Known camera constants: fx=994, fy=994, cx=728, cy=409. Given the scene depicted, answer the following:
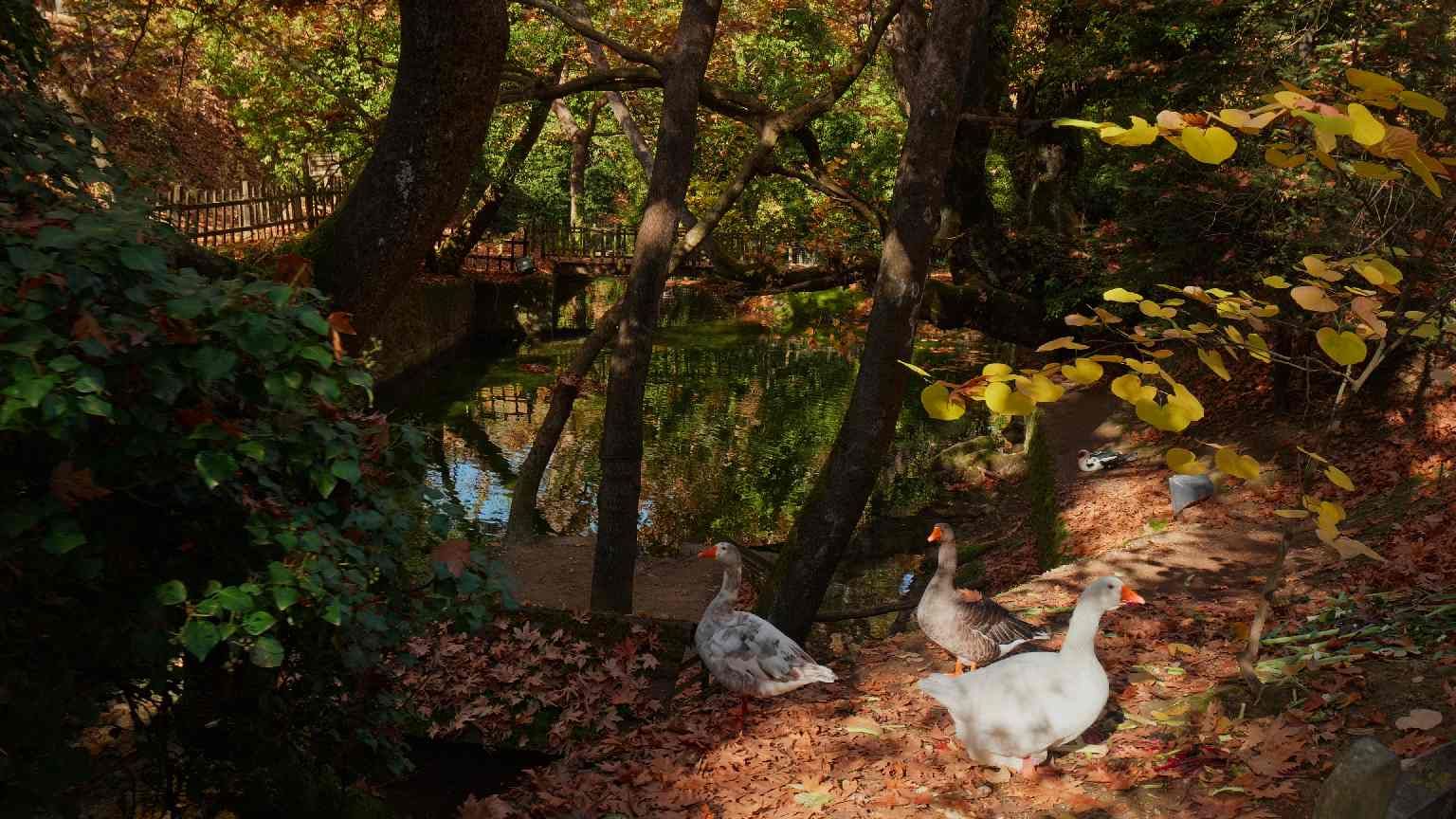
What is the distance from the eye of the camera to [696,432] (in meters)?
21.4

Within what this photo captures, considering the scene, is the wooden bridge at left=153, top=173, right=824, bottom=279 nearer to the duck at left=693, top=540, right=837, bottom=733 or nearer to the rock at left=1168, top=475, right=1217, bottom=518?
the rock at left=1168, top=475, right=1217, bottom=518

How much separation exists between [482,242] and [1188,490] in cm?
2978

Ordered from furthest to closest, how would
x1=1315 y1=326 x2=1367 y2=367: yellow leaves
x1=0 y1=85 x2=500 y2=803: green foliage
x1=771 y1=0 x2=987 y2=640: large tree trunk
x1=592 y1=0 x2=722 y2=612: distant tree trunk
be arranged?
1. x1=592 y1=0 x2=722 y2=612: distant tree trunk
2. x1=771 y1=0 x2=987 y2=640: large tree trunk
3. x1=1315 y1=326 x2=1367 y2=367: yellow leaves
4. x1=0 y1=85 x2=500 y2=803: green foliage

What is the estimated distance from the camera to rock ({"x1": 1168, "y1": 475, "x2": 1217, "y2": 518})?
1191cm

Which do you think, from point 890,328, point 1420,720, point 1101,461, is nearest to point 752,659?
point 890,328

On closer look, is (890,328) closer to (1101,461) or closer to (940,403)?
(940,403)

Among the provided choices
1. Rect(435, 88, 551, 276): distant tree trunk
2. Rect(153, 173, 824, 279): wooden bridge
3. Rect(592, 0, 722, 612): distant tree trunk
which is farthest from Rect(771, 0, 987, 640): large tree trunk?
Rect(435, 88, 551, 276): distant tree trunk

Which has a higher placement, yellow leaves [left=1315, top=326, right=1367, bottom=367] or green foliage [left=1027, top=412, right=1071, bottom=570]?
yellow leaves [left=1315, top=326, right=1367, bottom=367]

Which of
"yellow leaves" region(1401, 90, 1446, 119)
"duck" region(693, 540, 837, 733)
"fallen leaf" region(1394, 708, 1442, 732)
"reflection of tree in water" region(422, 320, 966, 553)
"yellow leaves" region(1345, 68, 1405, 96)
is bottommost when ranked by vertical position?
"reflection of tree in water" region(422, 320, 966, 553)

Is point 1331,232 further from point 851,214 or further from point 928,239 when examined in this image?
point 851,214

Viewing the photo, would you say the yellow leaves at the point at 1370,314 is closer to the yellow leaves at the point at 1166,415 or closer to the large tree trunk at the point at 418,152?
the yellow leaves at the point at 1166,415

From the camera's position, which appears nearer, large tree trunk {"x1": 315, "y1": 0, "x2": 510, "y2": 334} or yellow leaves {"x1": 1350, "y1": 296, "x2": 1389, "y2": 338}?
yellow leaves {"x1": 1350, "y1": 296, "x2": 1389, "y2": 338}

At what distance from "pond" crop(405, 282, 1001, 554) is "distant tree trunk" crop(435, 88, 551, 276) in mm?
3392

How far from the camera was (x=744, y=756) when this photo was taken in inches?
253
